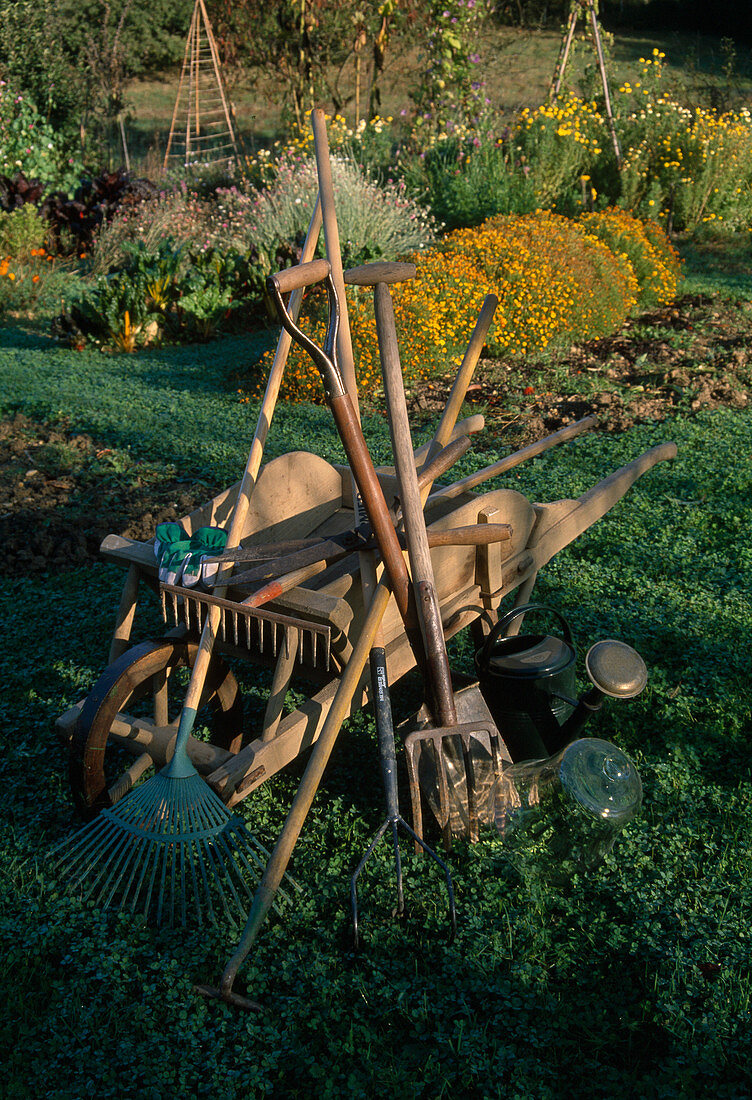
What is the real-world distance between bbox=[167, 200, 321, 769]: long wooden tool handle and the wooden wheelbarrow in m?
0.08

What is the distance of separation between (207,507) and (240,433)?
3.24m

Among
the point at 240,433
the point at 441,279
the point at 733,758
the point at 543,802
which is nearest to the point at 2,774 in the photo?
the point at 543,802

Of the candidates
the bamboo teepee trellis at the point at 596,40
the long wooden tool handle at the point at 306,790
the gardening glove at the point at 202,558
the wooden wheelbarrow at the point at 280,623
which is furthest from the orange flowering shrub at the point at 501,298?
the long wooden tool handle at the point at 306,790

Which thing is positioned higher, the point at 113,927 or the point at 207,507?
the point at 207,507

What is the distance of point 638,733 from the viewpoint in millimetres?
3100

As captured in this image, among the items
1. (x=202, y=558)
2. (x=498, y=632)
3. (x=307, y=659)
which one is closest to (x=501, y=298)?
(x=498, y=632)

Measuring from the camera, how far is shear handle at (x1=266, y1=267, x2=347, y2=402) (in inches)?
87.0

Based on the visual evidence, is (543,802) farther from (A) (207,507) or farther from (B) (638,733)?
(A) (207,507)

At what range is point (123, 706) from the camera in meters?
2.66

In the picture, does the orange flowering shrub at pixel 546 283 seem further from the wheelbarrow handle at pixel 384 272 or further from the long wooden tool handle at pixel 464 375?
the wheelbarrow handle at pixel 384 272

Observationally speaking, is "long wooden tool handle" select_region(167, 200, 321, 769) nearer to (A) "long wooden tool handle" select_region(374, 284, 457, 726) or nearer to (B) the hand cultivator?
(B) the hand cultivator

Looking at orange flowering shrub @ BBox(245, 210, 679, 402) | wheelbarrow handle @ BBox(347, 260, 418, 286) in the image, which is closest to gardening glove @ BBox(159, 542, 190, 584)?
wheelbarrow handle @ BBox(347, 260, 418, 286)

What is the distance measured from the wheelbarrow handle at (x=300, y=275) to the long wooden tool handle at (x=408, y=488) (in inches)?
7.9

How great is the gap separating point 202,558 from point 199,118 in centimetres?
1775
